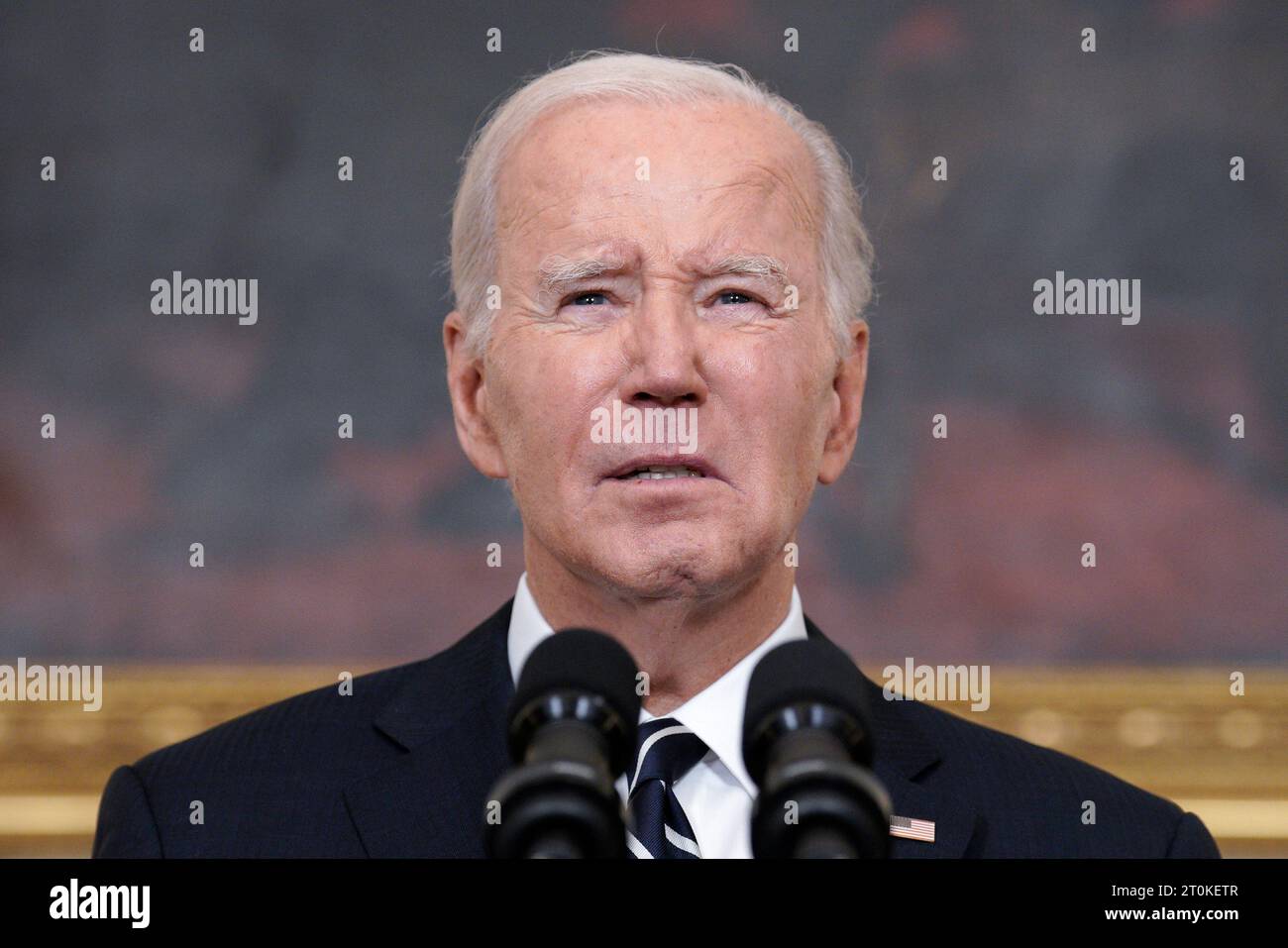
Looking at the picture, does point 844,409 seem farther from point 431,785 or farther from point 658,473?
point 431,785

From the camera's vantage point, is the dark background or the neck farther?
the dark background

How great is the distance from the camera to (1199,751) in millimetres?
3547

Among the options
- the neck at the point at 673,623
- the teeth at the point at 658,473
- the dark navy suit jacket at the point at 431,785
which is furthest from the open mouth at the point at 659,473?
the dark navy suit jacket at the point at 431,785

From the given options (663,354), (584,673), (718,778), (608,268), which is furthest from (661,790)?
(584,673)

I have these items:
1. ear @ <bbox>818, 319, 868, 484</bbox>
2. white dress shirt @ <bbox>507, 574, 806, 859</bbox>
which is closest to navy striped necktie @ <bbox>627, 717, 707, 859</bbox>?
white dress shirt @ <bbox>507, 574, 806, 859</bbox>

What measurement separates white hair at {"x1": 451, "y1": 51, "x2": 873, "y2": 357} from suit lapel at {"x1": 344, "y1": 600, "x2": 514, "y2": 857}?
17.3 inches

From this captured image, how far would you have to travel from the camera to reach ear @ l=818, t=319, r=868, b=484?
212 centimetres

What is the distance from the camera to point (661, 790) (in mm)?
1868

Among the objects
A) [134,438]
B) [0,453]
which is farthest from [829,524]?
[0,453]

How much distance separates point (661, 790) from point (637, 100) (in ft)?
2.99

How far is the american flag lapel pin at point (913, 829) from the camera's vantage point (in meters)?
1.92

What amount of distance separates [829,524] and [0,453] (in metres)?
2.06

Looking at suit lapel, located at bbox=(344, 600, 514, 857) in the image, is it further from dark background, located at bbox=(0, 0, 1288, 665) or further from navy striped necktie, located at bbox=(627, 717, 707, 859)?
dark background, located at bbox=(0, 0, 1288, 665)

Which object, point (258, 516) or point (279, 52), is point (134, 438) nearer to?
point (258, 516)
